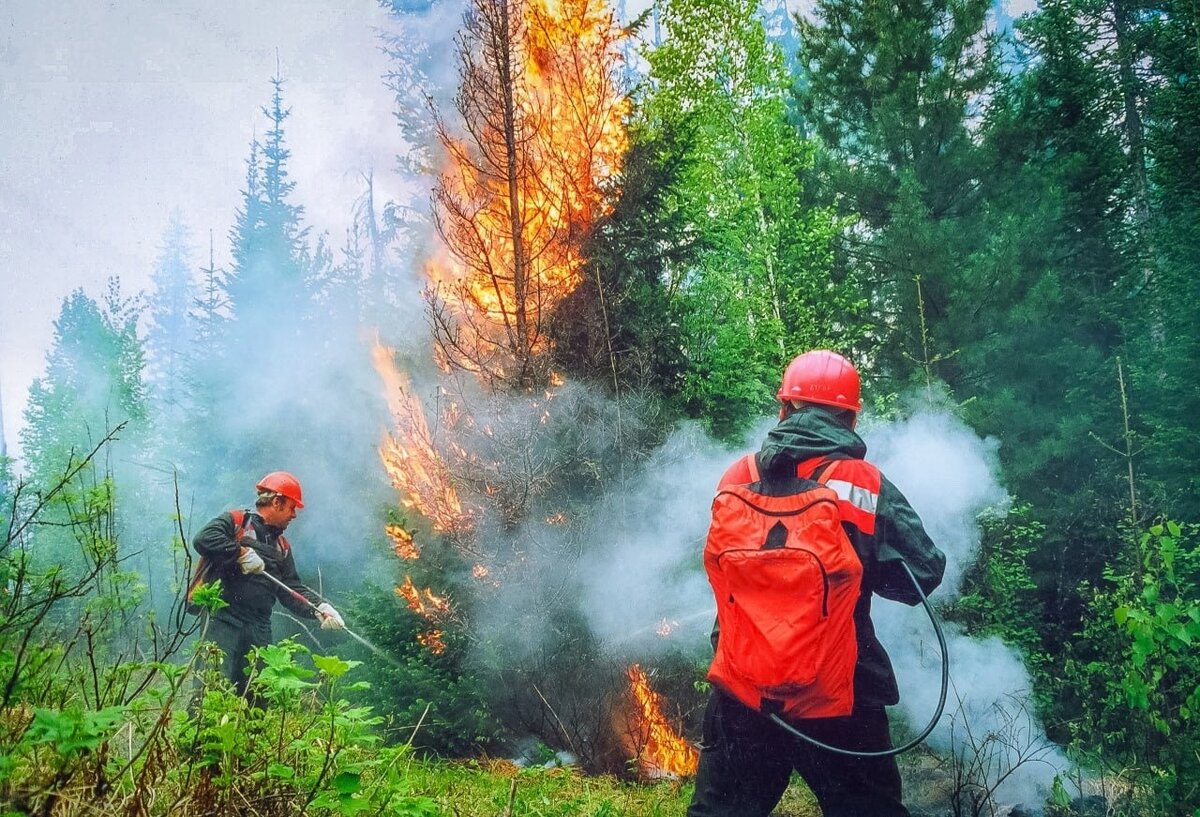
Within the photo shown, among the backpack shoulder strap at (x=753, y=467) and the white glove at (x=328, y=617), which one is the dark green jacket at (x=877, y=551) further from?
the white glove at (x=328, y=617)

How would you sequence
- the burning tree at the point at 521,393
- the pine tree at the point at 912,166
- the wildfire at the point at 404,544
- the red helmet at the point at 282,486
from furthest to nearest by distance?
the pine tree at the point at 912,166
the wildfire at the point at 404,544
the burning tree at the point at 521,393
the red helmet at the point at 282,486

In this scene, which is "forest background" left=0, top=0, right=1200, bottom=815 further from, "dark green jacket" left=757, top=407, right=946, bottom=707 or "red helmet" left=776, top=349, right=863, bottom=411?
"red helmet" left=776, top=349, right=863, bottom=411

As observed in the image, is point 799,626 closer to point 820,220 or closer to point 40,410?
point 820,220

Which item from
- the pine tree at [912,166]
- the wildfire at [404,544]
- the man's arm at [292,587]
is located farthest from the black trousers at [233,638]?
the pine tree at [912,166]

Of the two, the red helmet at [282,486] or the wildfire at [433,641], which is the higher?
the red helmet at [282,486]

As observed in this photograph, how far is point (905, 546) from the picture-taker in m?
2.82

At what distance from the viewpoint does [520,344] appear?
7.46 meters

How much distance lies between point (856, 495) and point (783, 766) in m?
1.21

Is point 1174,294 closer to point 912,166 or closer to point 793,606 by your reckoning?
point 912,166

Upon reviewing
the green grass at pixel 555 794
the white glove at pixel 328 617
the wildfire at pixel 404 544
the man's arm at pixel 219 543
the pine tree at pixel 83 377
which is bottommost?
the green grass at pixel 555 794

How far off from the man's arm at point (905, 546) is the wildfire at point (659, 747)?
13.6 ft

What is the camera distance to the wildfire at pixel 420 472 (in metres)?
7.35

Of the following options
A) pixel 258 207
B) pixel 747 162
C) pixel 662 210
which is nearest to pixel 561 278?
pixel 662 210

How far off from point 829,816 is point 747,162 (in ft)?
32.2
